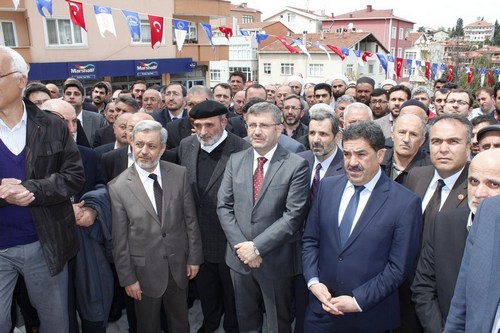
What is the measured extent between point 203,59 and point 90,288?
20668mm

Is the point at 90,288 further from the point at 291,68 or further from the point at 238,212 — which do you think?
the point at 291,68

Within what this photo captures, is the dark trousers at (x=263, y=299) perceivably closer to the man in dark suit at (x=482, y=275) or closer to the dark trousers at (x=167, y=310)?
the dark trousers at (x=167, y=310)

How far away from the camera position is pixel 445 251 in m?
2.43

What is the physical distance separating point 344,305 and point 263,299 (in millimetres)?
909

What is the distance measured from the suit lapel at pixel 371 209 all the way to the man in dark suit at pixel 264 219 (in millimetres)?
548

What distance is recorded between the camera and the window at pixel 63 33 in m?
17.4

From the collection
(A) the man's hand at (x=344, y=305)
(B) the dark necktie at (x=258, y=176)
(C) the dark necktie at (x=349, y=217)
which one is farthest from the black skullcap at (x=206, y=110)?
(A) the man's hand at (x=344, y=305)

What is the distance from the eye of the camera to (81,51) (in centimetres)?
1828

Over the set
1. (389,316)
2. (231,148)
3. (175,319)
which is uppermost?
(231,148)

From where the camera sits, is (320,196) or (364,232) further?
(320,196)

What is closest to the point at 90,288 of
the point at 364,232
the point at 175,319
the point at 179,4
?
the point at 175,319

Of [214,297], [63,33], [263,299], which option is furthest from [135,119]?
[63,33]

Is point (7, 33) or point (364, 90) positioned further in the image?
point (7, 33)

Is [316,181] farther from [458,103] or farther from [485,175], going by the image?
[458,103]
